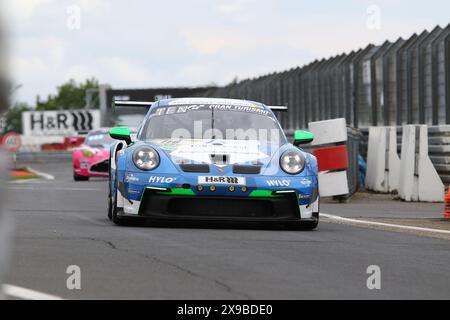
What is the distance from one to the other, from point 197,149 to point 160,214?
75 cm

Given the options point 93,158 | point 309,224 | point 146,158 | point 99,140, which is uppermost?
point 99,140

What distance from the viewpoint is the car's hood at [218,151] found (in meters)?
10.4

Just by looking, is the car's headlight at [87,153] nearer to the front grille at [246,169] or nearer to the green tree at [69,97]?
the front grille at [246,169]

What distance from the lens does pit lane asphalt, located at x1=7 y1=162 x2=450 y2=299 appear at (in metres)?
5.84

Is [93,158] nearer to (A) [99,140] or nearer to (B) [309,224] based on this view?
(A) [99,140]

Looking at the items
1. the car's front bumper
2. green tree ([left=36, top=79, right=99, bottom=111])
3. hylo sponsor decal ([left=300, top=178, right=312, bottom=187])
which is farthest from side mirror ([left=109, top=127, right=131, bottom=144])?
green tree ([left=36, top=79, right=99, bottom=111])

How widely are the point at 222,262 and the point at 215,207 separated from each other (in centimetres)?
309

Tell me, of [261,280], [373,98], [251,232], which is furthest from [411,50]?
[261,280]

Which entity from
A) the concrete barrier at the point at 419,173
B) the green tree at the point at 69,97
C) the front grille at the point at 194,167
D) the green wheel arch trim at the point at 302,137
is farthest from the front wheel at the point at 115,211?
the green tree at the point at 69,97

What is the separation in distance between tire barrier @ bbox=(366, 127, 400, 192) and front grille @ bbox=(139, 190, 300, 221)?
8623 millimetres

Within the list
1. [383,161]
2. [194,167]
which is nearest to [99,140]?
[383,161]

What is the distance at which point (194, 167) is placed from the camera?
10328 mm

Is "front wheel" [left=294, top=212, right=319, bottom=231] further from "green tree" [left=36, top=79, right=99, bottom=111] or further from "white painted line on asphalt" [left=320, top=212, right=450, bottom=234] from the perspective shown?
"green tree" [left=36, top=79, right=99, bottom=111]
